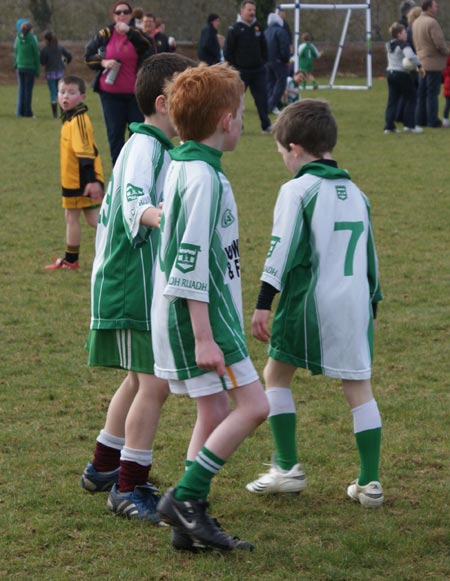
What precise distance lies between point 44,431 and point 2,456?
379 millimetres

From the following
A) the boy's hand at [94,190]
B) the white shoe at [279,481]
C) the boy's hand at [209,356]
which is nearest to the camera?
the boy's hand at [209,356]

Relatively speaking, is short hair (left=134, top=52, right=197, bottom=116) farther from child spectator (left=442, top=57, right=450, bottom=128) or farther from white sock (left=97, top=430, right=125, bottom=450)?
child spectator (left=442, top=57, right=450, bottom=128)

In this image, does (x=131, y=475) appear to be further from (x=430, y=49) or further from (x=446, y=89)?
(x=446, y=89)

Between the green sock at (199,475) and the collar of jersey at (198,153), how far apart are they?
98cm

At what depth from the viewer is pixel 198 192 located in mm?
3539

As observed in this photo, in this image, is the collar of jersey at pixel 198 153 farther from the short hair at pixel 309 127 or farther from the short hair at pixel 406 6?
the short hair at pixel 406 6

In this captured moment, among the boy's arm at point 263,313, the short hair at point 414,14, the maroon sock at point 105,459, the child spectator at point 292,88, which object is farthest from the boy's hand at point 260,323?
the child spectator at point 292,88

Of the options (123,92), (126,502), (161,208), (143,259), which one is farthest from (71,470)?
(123,92)

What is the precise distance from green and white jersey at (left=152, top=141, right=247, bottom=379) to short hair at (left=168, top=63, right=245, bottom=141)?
8 cm

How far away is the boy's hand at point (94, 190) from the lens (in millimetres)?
8039

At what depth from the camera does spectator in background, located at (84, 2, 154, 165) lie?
12195mm

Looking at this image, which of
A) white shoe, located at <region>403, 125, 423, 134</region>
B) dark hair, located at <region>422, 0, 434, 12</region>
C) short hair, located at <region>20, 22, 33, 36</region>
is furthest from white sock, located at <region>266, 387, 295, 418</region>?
short hair, located at <region>20, 22, 33, 36</region>

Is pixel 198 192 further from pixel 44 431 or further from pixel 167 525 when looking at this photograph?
pixel 44 431

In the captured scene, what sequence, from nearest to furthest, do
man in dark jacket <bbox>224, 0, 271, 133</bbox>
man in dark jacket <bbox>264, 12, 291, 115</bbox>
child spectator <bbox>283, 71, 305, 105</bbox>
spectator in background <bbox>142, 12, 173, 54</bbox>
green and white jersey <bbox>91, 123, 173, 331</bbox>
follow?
green and white jersey <bbox>91, 123, 173, 331</bbox>, spectator in background <bbox>142, 12, 173, 54</bbox>, man in dark jacket <bbox>224, 0, 271, 133</bbox>, man in dark jacket <bbox>264, 12, 291, 115</bbox>, child spectator <bbox>283, 71, 305, 105</bbox>
